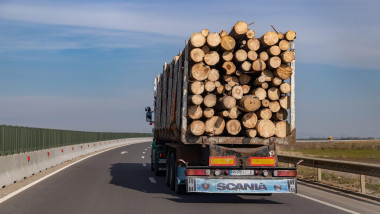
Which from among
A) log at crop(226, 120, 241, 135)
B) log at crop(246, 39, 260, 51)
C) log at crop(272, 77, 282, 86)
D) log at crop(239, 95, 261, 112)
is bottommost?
log at crop(226, 120, 241, 135)

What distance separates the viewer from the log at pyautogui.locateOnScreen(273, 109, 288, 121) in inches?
462

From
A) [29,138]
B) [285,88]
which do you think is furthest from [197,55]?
[29,138]

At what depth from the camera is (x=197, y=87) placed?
37.2 ft

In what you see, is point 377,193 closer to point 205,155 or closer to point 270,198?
point 270,198

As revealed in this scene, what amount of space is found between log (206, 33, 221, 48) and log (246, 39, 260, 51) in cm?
66

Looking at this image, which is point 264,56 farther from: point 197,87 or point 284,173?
point 284,173

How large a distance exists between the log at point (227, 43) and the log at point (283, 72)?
113cm


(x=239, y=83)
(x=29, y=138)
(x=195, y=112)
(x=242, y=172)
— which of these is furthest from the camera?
(x=29, y=138)

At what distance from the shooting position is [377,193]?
13336 millimetres

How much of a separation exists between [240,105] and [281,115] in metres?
1.04

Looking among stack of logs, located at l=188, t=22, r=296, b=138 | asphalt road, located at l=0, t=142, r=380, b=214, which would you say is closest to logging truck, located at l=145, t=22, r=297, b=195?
stack of logs, located at l=188, t=22, r=296, b=138

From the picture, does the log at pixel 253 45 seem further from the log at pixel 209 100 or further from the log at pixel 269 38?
the log at pixel 209 100

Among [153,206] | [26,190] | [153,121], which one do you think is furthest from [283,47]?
[153,121]

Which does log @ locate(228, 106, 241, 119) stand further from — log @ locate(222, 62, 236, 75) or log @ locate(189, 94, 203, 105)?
log @ locate(222, 62, 236, 75)
